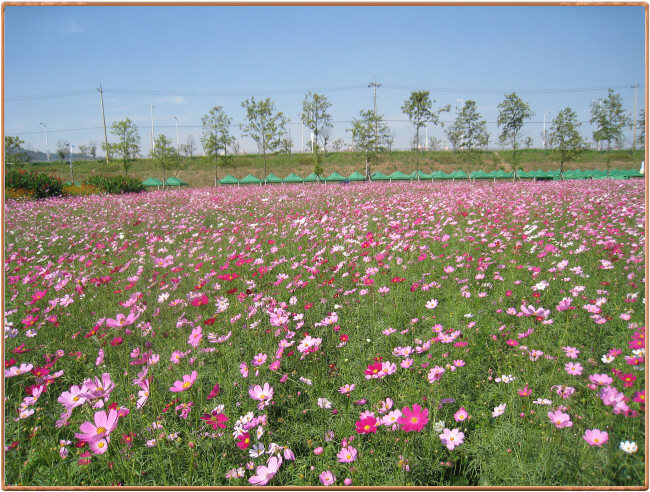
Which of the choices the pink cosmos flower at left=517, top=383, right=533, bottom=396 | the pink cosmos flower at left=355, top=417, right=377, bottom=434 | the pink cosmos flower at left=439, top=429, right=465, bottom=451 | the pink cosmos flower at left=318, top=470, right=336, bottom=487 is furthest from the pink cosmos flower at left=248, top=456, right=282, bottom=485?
the pink cosmos flower at left=517, top=383, right=533, bottom=396

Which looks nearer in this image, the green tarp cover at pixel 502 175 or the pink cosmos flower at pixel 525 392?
the pink cosmos flower at pixel 525 392

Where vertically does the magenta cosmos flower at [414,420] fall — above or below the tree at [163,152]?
below

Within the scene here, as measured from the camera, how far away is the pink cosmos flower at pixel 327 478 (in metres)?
1.02

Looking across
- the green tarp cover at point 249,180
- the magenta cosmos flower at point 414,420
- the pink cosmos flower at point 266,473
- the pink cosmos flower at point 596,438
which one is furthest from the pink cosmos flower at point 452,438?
the green tarp cover at point 249,180

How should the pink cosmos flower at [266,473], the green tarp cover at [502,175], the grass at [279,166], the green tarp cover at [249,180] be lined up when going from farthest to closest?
the grass at [279,166] → the green tarp cover at [249,180] → the green tarp cover at [502,175] → the pink cosmos flower at [266,473]

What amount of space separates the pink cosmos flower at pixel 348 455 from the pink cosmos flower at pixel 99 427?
0.65 m

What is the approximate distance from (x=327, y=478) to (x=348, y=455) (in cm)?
9

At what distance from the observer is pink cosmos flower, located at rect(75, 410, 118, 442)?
0.86 metres

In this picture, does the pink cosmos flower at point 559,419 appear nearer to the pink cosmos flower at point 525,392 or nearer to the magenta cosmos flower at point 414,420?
the pink cosmos flower at point 525,392

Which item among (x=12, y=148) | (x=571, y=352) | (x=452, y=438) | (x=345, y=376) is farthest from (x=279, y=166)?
(x=452, y=438)

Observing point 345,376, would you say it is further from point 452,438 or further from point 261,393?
point 452,438

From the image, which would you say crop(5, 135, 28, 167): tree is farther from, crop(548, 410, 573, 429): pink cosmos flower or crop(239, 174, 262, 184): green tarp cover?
crop(239, 174, 262, 184): green tarp cover

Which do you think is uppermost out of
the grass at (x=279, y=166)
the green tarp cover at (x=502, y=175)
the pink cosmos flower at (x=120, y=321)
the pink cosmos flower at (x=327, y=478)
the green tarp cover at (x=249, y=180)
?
the grass at (x=279, y=166)

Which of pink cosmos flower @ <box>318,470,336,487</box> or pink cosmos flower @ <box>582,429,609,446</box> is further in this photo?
pink cosmos flower @ <box>318,470,336,487</box>
